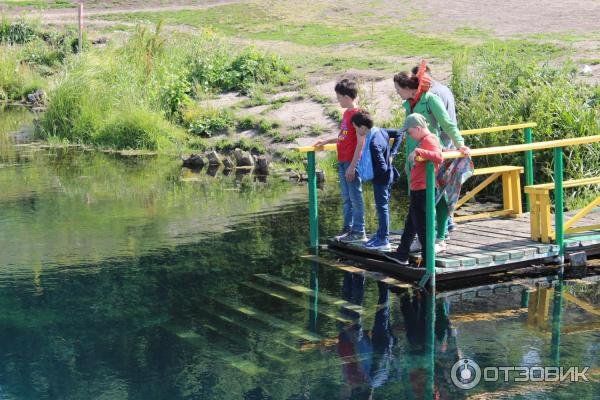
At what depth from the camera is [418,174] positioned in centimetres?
914

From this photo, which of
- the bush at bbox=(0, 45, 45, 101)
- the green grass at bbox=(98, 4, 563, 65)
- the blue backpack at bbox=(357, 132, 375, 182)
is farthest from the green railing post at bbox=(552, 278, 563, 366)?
the bush at bbox=(0, 45, 45, 101)

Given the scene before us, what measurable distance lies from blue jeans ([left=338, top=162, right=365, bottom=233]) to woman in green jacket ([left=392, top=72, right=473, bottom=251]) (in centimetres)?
89

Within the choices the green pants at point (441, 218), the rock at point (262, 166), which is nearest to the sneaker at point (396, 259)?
the green pants at point (441, 218)

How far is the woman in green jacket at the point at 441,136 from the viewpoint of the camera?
9.17 metres

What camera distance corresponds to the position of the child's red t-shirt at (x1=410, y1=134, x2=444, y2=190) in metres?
8.83

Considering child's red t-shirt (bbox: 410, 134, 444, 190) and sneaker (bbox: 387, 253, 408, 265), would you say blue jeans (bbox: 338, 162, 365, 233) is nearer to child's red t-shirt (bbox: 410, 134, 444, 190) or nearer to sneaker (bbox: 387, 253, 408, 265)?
sneaker (bbox: 387, 253, 408, 265)

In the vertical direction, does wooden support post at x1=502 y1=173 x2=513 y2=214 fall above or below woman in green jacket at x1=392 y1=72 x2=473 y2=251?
below

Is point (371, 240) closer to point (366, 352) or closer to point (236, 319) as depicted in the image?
point (236, 319)

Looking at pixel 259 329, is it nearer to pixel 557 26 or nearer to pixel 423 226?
pixel 423 226

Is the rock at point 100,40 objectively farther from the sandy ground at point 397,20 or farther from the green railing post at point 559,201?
the green railing post at point 559,201

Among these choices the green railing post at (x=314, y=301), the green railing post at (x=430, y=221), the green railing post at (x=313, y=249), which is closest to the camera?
the green railing post at (x=314, y=301)

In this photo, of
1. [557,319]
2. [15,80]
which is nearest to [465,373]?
[557,319]

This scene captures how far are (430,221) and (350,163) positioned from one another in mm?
1383

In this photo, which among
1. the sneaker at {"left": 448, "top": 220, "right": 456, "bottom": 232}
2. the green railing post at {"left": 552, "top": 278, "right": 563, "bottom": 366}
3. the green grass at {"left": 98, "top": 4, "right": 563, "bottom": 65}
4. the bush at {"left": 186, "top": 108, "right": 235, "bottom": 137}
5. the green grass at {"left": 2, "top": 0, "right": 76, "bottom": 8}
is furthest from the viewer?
the green grass at {"left": 2, "top": 0, "right": 76, "bottom": 8}
